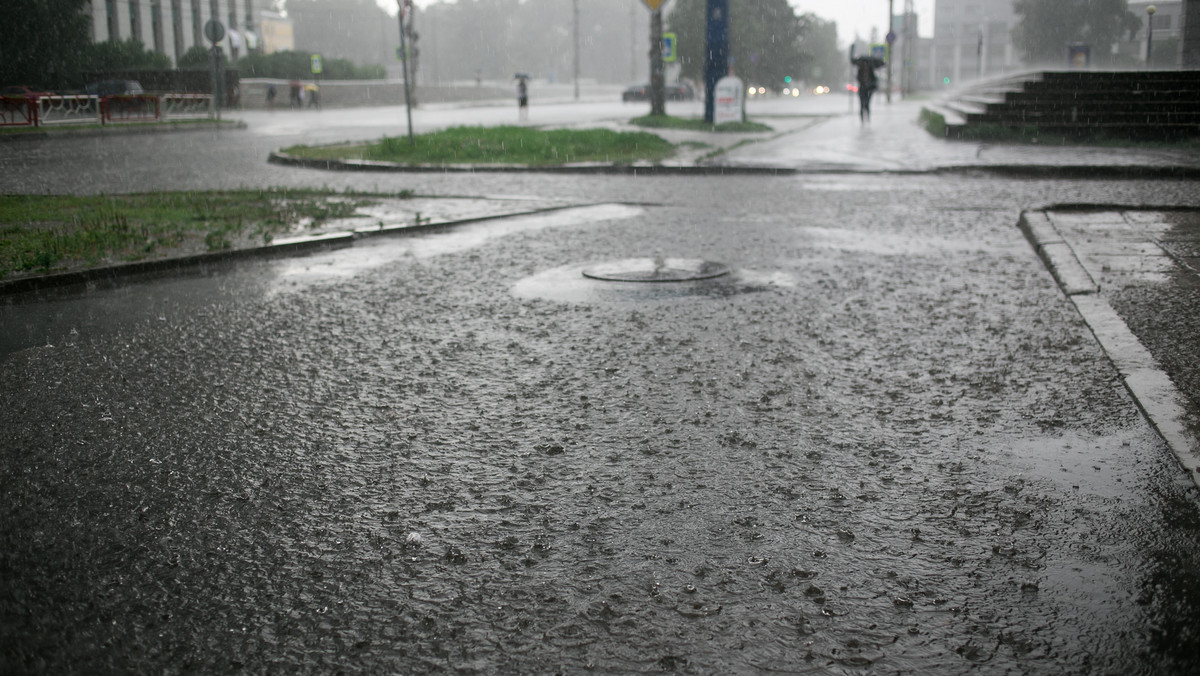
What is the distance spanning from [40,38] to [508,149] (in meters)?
27.9

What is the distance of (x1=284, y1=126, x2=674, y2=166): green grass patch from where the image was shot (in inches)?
647

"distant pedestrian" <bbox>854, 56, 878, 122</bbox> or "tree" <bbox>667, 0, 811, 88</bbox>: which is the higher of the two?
"tree" <bbox>667, 0, 811, 88</bbox>

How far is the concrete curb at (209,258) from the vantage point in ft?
21.3

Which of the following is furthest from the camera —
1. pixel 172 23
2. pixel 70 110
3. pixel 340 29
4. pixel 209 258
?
pixel 340 29

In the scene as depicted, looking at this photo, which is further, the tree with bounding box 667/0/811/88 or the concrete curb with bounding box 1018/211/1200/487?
the tree with bounding box 667/0/811/88

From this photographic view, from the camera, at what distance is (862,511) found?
3107 mm

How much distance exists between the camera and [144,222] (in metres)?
8.82

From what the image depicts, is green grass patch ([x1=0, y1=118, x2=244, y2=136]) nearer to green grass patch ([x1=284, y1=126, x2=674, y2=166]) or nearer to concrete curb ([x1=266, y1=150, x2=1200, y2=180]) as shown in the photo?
green grass patch ([x1=284, y1=126, x2=674, y2=166])

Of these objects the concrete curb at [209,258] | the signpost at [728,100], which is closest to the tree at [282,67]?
the signpost at [728,100]

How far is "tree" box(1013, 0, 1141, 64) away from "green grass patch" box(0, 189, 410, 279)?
59.6 meters

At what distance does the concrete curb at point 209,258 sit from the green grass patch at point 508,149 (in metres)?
6.88

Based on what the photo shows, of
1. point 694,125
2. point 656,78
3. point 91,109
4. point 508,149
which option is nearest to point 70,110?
point 91,109

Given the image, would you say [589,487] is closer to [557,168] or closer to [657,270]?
[657,270]

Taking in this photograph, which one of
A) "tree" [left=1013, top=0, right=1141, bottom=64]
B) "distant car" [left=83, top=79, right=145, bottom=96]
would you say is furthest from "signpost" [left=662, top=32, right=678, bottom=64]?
"tree" [left=1013, top=0, right=1141, bottom=64]
